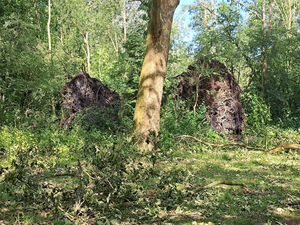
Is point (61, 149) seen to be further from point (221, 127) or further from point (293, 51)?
point (293, 51)

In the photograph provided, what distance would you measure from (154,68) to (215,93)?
272 inches

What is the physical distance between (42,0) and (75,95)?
1890 cm

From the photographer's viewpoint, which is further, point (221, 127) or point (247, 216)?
point (221, 127)

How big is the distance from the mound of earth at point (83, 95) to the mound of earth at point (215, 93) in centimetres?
316

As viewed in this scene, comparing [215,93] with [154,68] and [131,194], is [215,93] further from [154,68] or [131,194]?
[131,194]

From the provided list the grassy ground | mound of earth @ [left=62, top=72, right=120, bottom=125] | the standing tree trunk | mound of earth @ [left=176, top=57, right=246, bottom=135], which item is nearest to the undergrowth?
the grassy ground

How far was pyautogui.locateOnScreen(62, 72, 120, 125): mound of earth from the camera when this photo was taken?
13.5 metres

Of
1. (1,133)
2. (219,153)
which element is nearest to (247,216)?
(219,153)

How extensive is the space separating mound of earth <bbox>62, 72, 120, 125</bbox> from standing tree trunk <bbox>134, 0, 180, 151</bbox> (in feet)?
15.4

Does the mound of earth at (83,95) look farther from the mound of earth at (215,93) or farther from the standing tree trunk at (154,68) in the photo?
the standing tree trunk at (154,68)

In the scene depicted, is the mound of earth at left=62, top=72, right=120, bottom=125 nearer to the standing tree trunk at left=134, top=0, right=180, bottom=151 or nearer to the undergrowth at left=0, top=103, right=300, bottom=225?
the standing tree trunk at left=134, top=0, right=180, bottom=151

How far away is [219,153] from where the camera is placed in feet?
31.8

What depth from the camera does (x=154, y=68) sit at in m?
8.61

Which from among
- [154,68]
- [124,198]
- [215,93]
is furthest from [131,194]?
[215,93]
